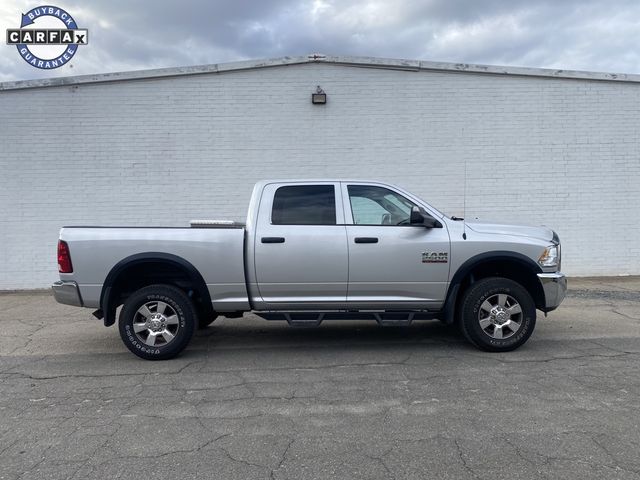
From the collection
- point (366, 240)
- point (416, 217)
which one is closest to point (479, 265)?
point (416, 217)

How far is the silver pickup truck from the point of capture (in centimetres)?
564

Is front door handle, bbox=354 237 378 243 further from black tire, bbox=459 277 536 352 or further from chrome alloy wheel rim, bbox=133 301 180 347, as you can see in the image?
chrome alloy wheel rim, bbox=133 301 180 347

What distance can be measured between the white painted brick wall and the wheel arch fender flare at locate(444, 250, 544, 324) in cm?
539

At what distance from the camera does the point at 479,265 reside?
584 cm

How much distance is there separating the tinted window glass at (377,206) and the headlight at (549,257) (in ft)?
5.20

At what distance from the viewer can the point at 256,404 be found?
4.45 m

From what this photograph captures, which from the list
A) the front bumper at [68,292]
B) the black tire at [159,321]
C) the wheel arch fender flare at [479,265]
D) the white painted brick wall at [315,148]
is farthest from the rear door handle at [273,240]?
the white painted brick wall at [315,148]

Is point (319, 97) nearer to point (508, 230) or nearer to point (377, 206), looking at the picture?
point (377, 206)

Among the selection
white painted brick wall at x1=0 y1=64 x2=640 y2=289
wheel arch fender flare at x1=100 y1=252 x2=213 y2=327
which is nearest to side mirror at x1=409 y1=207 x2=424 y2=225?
wheel arch fender flare at x1=100 y1=252 x2=213 y2=327

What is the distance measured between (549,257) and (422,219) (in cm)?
158

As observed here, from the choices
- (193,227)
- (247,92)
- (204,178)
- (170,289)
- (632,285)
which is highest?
(247,92)

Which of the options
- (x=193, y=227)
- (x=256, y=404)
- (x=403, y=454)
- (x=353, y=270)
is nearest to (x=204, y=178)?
(x=193, y=227)

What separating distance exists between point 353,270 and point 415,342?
146 centimetres

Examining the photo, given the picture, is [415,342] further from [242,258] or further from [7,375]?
[7,375]
